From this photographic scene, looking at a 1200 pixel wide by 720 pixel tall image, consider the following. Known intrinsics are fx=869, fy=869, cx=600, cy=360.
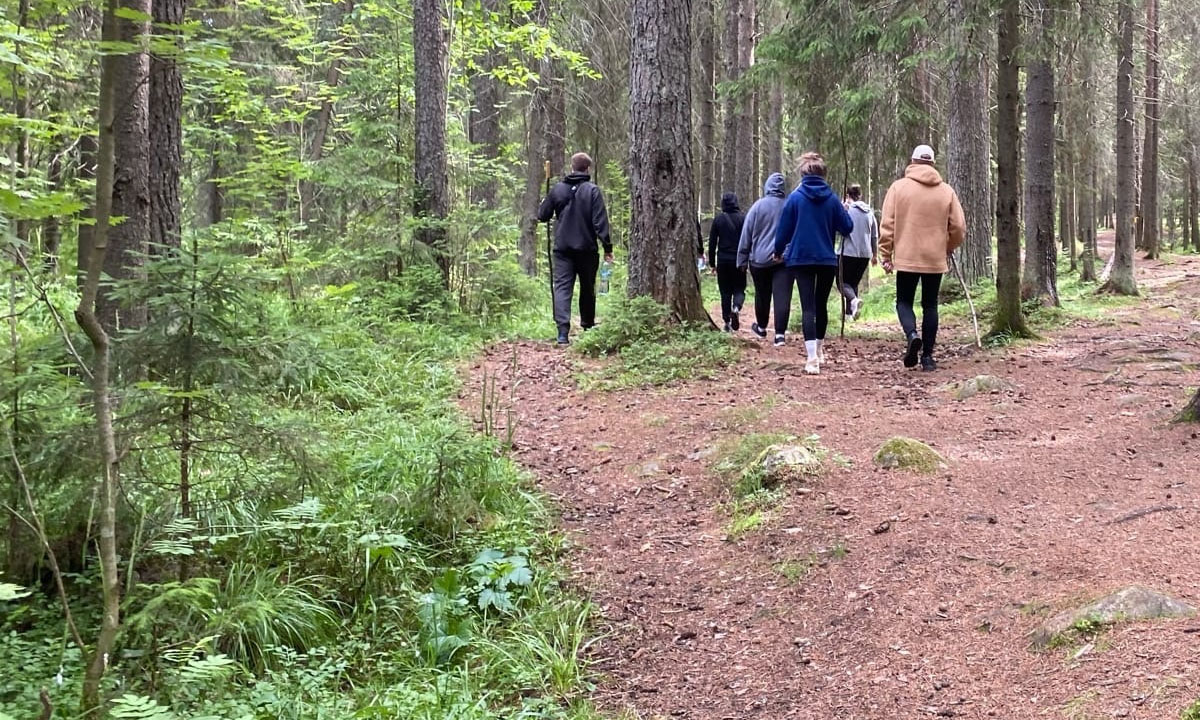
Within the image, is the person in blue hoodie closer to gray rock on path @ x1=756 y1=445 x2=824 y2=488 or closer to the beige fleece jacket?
the beige fleece jacket

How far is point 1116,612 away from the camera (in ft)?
10.1

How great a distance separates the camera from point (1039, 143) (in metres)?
11.5

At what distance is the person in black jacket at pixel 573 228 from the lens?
9.76m

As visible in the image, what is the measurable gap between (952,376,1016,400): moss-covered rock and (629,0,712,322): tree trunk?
9.18ft

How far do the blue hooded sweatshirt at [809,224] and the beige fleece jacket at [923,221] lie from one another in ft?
1.78

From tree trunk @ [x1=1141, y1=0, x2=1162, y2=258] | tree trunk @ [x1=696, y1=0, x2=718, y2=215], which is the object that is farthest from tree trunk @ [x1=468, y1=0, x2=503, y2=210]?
tree trunk @ [x1=1141, y1=0, x2=1162, y2=258]

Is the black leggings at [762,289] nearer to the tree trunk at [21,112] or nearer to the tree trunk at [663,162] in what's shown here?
the tree trunk at [663,162]

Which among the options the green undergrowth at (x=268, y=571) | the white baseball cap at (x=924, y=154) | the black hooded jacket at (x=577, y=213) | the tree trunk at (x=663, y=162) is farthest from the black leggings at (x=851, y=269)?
the green undergrowth at (x=268, y=571)

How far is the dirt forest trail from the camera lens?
121 inches

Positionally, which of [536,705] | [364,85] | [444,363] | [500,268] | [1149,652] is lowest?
[536,705]

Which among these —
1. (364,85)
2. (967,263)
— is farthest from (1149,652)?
(967,263)

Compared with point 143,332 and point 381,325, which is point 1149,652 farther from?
point 381,325

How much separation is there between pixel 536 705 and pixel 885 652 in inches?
53.9

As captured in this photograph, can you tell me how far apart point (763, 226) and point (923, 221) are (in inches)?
83.9
